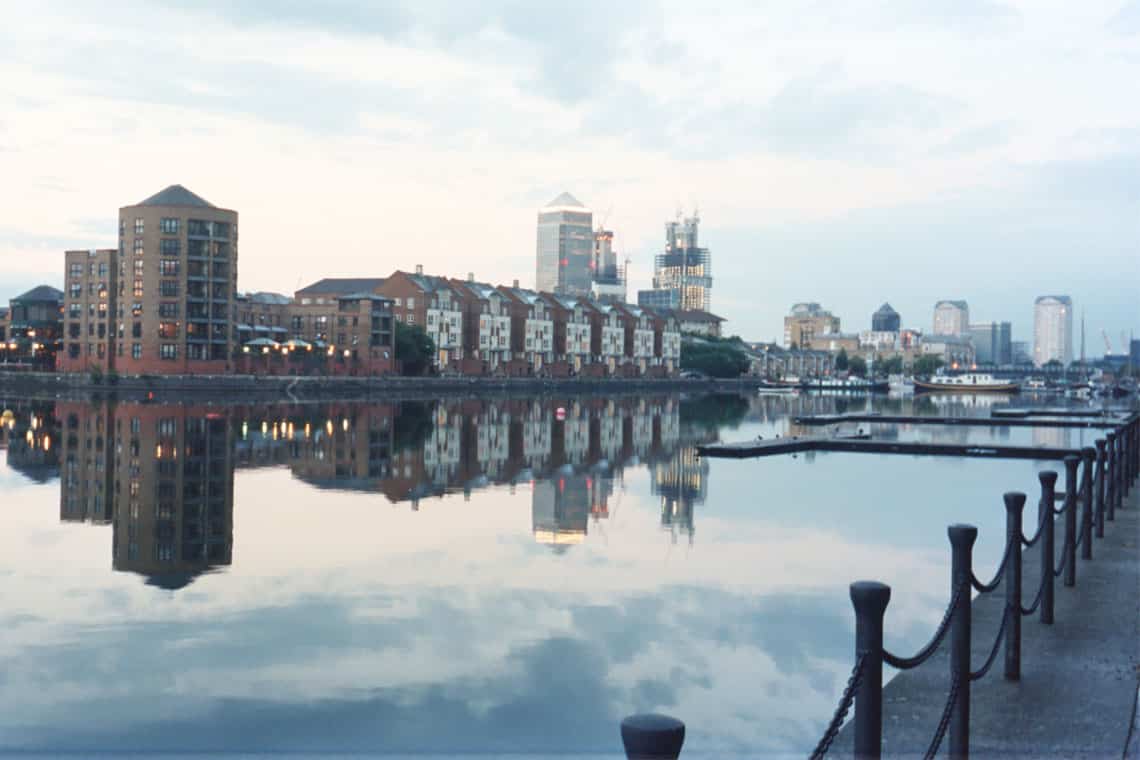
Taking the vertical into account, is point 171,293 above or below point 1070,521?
above

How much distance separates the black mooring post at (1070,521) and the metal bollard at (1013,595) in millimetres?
3432

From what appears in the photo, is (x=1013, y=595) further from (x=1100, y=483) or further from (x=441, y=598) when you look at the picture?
(x=1100, y=483)

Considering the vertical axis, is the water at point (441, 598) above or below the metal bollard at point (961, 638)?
below

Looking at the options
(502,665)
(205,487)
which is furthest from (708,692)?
(205,487)

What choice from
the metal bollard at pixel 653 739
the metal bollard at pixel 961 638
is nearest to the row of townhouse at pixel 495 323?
the metal bollard at pixel 961 638

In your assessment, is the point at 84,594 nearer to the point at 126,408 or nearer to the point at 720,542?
the point at 720,542

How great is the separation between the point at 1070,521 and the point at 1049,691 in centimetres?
470

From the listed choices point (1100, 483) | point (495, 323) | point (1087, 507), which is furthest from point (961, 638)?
point (495, 323)

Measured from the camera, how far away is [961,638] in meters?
8.09

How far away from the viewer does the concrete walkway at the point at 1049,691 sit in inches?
344

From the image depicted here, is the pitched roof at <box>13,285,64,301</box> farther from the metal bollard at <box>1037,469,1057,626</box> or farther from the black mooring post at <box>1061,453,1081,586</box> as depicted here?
the metal bollard at <box>1037,469,1057,626</box>

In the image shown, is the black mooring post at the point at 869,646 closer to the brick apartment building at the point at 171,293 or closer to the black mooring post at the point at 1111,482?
the black mooring post at the point at 1111,482

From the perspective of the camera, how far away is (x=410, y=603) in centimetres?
1681

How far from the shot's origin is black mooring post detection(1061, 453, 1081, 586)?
1379 cm
